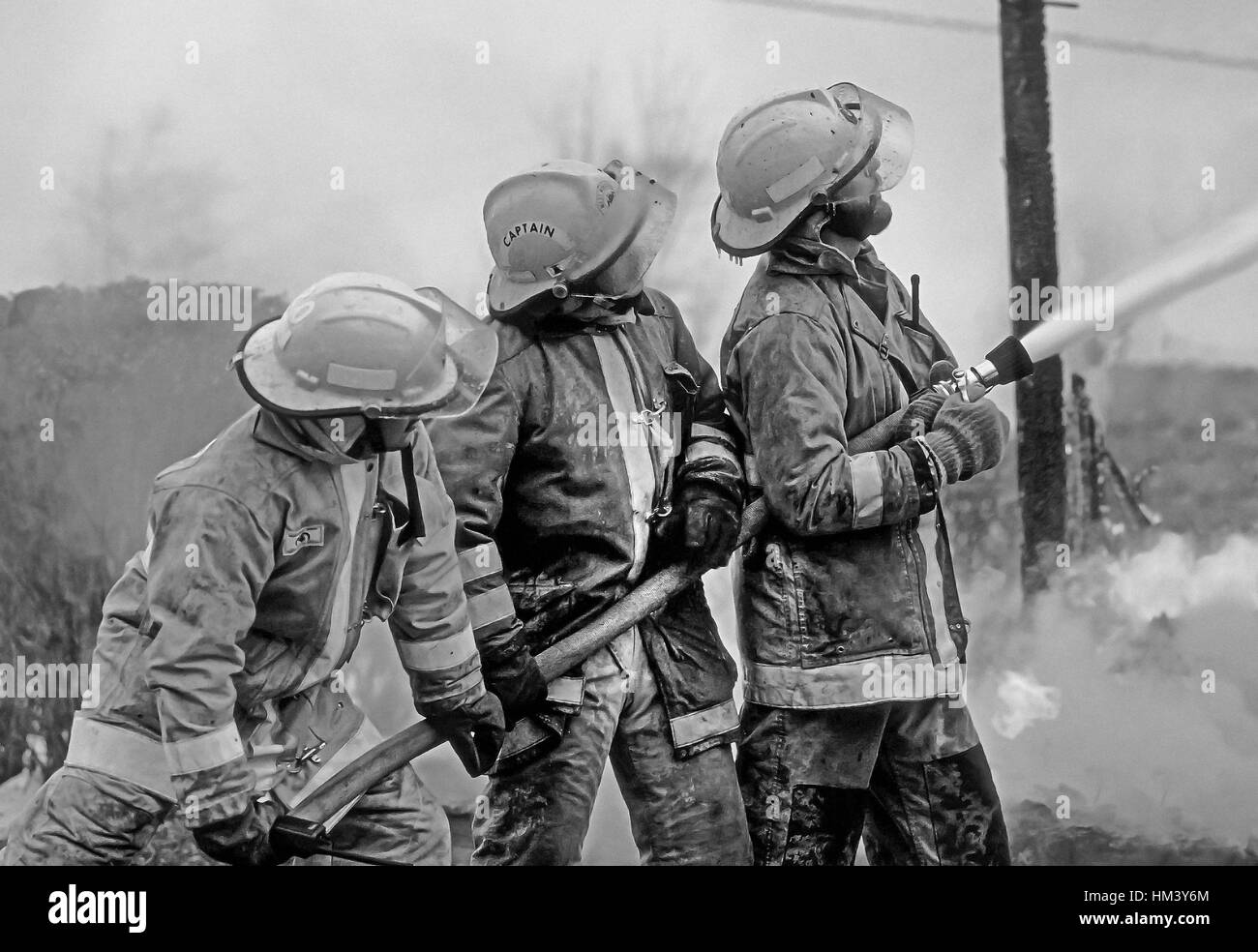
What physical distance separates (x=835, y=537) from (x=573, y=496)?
0.68 meters

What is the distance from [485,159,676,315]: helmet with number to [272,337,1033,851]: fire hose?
2.26 feet

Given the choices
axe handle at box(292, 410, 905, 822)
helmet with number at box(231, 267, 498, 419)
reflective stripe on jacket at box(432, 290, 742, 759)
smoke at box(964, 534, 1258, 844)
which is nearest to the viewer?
helmet with number at box(231, 267, 498, 419)

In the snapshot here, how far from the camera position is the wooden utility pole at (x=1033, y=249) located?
16.1 ft

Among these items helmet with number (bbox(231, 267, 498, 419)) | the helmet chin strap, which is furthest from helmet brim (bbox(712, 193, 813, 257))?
the helmet chin strap

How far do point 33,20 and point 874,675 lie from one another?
2.75 meters

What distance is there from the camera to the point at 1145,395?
498 centimetres

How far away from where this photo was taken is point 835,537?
13.8ft

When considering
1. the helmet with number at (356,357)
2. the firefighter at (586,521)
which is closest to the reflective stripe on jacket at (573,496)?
the firefighter at (586,521)

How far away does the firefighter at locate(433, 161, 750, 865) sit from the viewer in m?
3.97

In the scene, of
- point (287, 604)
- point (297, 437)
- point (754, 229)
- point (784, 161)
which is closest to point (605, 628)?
point (287, 604)

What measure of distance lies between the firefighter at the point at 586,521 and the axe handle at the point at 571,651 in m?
0.05

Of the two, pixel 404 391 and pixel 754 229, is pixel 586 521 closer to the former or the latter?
pixel 404 391

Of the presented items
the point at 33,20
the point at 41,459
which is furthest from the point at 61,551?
the point at 33,20

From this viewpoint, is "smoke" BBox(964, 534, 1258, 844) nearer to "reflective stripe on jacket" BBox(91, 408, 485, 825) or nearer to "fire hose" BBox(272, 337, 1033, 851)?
"fire hose" BBox(272, 337, 1033, 851)
